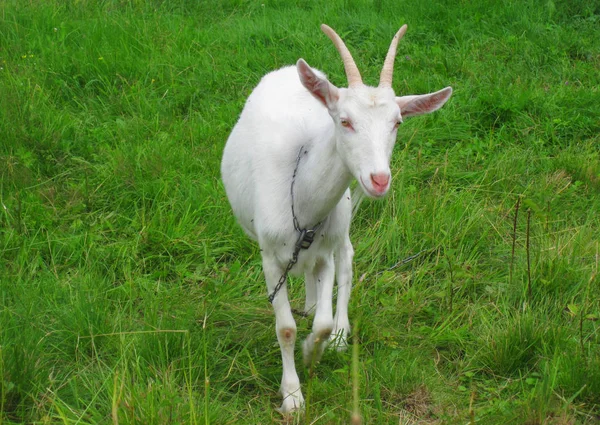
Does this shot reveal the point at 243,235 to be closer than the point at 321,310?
No

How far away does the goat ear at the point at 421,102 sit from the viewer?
12.2 feet

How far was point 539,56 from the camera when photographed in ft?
23.7

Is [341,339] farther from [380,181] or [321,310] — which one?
[380,181]

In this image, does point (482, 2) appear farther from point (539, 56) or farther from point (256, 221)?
point (256, 221)

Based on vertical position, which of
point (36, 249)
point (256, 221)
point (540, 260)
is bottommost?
point (36, 249)

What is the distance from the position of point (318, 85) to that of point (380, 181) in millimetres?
606

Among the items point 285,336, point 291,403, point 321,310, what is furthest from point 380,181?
point 291,403

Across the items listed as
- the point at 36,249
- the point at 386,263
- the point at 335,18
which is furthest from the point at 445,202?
the point at 335,18

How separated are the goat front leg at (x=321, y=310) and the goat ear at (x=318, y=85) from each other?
0.82 metres

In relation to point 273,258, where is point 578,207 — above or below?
below

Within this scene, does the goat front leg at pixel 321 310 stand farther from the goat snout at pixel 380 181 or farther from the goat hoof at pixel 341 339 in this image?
the goat snout at pixel 380 181

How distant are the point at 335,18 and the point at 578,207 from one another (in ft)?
10.2

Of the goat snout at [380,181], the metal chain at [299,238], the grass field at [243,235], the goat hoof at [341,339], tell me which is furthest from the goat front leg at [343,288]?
the goat snout at [380,181]

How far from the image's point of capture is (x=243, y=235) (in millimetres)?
5098
